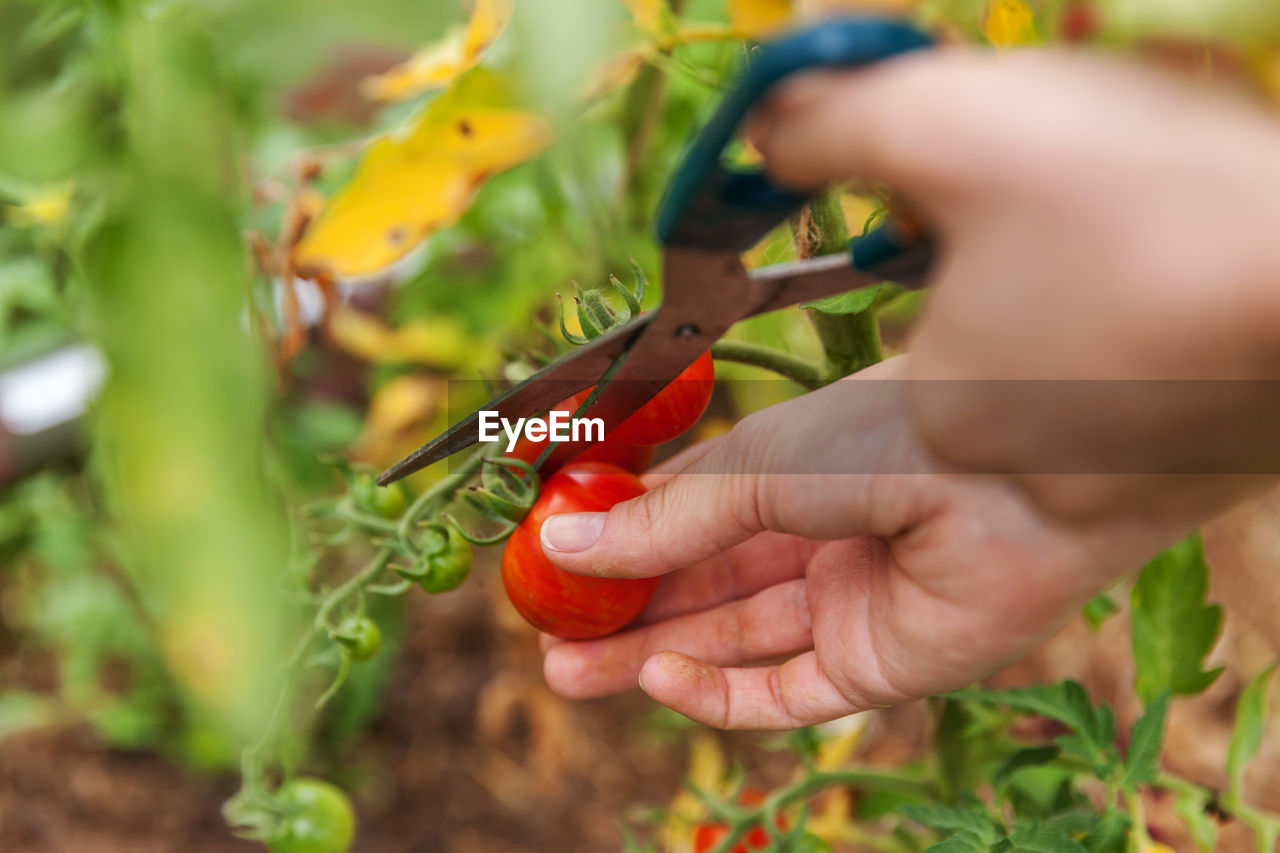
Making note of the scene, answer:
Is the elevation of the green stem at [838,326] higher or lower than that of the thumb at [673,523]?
higher

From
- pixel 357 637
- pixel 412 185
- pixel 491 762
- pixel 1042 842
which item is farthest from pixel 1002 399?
pixel 491 762

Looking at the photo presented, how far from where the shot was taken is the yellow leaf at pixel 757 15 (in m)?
0.67

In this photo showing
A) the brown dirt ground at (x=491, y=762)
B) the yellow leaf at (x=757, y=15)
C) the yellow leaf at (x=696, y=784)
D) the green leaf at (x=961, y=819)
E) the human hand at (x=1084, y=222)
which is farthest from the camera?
the brown dirt ground at (x=491, y=762)

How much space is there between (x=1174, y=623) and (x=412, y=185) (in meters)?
0.70

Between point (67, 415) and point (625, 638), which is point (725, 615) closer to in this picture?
point (625, 638)

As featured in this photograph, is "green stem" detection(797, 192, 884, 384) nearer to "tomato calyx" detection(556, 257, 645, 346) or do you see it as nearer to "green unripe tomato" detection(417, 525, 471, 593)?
"tomato calyx" detection(556, 257, 645, 346)

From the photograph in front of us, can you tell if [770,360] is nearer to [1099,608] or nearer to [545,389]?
[545,389]

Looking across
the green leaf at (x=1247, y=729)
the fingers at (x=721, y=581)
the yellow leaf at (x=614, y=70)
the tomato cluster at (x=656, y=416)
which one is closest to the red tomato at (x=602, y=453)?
the tomato cluster at (x=656, y=416)

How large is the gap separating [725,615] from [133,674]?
949mm

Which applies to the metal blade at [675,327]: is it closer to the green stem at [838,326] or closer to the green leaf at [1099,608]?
the green stem at [838,326]

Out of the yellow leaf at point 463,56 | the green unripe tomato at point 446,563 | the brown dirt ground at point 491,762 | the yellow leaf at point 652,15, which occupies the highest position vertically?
the yellow leaf at point 652,15

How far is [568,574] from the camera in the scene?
0.60 meters

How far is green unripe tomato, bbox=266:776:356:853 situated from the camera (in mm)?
710

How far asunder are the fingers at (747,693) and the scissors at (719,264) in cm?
18
